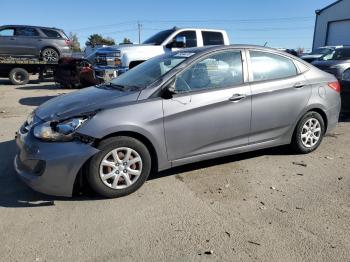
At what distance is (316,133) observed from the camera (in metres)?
5.77

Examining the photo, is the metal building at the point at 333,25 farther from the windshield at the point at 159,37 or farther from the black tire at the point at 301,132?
the black tire at the point at 301,132

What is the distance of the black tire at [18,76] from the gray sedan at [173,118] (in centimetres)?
1265

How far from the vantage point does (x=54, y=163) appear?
3865mm

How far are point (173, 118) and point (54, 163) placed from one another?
1.39 metres

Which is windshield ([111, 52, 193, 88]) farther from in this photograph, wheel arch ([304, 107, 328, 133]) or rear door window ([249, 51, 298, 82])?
wheel arch ([304, 107, 328, 133])

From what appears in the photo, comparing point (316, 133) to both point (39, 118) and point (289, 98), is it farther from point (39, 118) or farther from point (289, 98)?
point (39, 118)

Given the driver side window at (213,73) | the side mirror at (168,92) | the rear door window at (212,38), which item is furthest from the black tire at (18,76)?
the side mirror at (168,92)

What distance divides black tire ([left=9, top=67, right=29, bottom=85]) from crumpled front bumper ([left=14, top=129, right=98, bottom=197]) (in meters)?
13.7

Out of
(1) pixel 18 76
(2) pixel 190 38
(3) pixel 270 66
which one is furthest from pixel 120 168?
(1) pixel 18 76

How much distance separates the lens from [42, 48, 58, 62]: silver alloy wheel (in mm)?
16969

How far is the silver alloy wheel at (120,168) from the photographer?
4.11 meters

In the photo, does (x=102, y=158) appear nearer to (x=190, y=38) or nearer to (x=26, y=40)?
(x=190, y=38)

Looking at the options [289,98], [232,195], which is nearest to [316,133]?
[289,98]

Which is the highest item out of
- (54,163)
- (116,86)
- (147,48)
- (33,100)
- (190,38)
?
(190,38)
